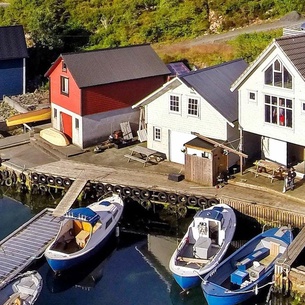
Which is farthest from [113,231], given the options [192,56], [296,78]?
[192,56]

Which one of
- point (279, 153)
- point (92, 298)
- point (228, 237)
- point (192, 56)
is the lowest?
point (92, 298)

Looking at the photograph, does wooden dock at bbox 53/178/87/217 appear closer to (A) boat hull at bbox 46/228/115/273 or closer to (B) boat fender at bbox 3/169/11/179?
(A) boat hull at bbox 46/228/115/273

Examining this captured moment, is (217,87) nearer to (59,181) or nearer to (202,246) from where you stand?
(59,181)

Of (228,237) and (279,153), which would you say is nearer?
(228,237)

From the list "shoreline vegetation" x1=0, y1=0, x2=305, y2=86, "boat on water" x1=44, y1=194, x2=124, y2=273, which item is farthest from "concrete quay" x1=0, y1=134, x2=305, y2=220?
"shoreline vegetation" x1=0, y1=0, x2=305, y2=86

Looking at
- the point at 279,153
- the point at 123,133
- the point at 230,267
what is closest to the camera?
the point at 230,267

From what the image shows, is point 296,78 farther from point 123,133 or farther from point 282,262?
point 123,133

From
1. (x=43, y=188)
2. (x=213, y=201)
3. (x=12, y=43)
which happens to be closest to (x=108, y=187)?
(x=43, y=188)

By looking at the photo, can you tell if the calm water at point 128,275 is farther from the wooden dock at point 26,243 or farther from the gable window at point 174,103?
the gable window at point 174,103
